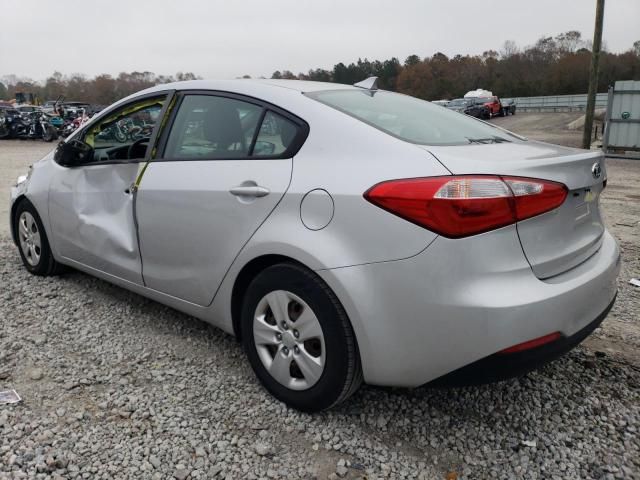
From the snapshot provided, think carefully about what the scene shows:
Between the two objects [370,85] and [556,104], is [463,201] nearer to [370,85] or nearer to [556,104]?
[370,85]

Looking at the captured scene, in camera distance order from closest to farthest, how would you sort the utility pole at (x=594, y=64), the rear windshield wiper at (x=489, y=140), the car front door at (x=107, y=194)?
the rear windshield wiper at (x=489, y=140), the car front door at (x=107, y=194), the utility pole at (x=594, y=64)

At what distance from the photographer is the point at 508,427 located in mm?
2457

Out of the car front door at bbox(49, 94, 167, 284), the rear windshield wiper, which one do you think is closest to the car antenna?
the rear windshield wiper

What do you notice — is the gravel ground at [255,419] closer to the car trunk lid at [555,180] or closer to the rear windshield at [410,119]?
the car trunk lid at [555,180]

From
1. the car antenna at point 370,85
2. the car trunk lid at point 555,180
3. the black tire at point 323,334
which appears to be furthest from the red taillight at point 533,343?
the car antenna at point 370,85

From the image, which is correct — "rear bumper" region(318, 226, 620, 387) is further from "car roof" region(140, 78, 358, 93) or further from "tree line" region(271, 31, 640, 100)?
"tree line" region(271, 31, 640, 100)

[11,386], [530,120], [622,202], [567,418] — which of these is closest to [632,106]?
[622,202]

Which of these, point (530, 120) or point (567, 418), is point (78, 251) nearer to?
point (567, 418)

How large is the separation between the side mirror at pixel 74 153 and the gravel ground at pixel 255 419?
1099mm

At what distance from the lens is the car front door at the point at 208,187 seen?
2.50 meters

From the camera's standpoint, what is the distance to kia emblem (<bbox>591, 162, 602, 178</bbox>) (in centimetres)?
237

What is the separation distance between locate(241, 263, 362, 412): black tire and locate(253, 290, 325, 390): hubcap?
0.03m

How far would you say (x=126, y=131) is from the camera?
3613 millimetres

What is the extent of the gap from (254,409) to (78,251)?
1874mm
